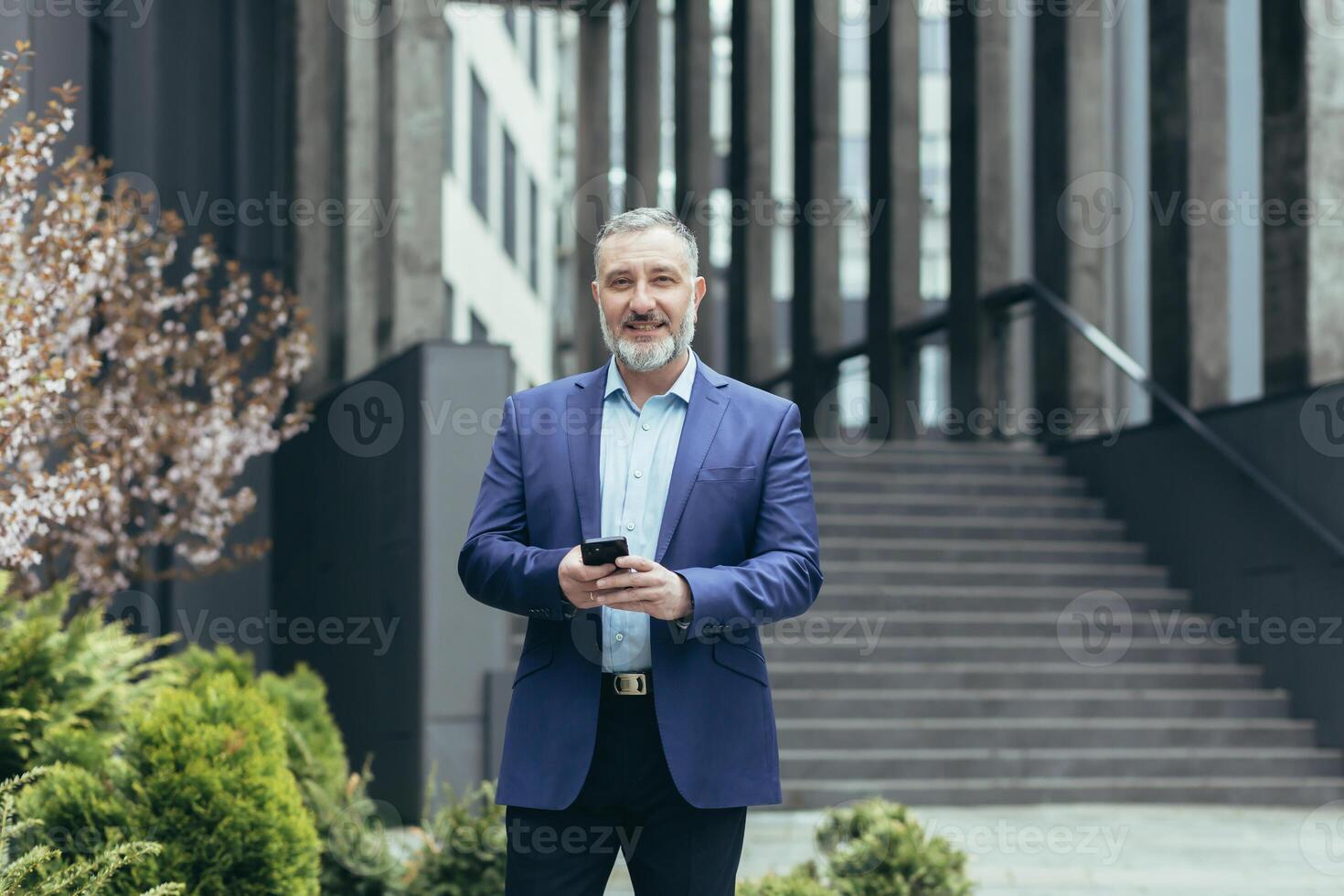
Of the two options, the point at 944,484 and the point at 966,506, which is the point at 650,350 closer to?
the point at 966,506

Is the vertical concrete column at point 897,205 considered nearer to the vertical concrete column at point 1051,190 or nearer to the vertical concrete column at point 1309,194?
the vertical concrete column at point 1051,190

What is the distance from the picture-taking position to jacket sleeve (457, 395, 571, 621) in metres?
3.36

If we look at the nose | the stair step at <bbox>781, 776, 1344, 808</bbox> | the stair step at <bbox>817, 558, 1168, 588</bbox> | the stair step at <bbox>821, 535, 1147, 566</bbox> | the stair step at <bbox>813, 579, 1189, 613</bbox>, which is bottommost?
the stair step at <bbox>781, 776, 1344, 808</bbox>

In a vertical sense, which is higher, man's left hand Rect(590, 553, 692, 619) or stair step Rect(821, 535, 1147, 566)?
man's left hand Rect(590, 553, 692, 619)

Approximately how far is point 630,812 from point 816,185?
18.9m

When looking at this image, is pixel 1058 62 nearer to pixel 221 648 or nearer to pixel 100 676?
pixel 221 648

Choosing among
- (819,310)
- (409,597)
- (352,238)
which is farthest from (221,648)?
(819,310)

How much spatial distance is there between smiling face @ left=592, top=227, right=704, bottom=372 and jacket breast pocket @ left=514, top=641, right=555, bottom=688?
531mm

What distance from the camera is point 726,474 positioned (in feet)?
11.6

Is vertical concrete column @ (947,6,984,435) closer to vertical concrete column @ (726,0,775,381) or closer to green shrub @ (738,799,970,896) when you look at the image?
vertical concrete column @ (726,0,775,381)

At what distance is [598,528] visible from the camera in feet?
11.5

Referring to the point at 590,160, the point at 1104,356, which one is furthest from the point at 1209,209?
the point at 590,160

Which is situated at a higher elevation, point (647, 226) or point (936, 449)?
point (647, 226)

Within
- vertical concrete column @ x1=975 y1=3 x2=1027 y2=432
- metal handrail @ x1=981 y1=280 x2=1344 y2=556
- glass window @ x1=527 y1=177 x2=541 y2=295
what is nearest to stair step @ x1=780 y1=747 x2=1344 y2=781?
metal handrail @ x1=981 y1=280 x2=1344 y2=556
